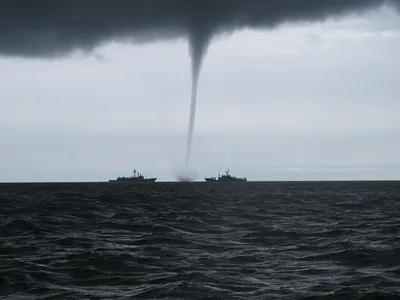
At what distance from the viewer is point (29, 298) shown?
10617 mm

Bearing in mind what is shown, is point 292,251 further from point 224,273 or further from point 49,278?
point 49,278

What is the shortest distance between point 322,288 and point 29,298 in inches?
245

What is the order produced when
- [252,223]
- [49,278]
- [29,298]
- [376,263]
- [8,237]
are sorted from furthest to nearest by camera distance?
1. [252,223]
2. [8,237]
3. [376,263]
4. [49,278]
5. [29,298]

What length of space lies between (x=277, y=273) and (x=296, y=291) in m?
2.03

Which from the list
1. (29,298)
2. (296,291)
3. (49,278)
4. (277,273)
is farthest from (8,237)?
(296,291)

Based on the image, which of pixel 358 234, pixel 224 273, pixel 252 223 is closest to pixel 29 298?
pixel 224 273

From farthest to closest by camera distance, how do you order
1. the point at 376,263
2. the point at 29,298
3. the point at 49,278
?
the point at 376,263 → the point at 49,278 → the point at 29,298

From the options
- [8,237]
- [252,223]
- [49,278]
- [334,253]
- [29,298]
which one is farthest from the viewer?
[252,223]

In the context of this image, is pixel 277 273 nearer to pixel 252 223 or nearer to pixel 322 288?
pixel 322 288

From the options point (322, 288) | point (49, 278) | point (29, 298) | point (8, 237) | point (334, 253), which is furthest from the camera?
point (8, 237)

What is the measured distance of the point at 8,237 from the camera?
19828 millimetres

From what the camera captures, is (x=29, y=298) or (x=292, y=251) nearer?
(x=29, y=298)

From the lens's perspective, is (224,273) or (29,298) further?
(224,273)

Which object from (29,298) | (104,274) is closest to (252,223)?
(104,274)
